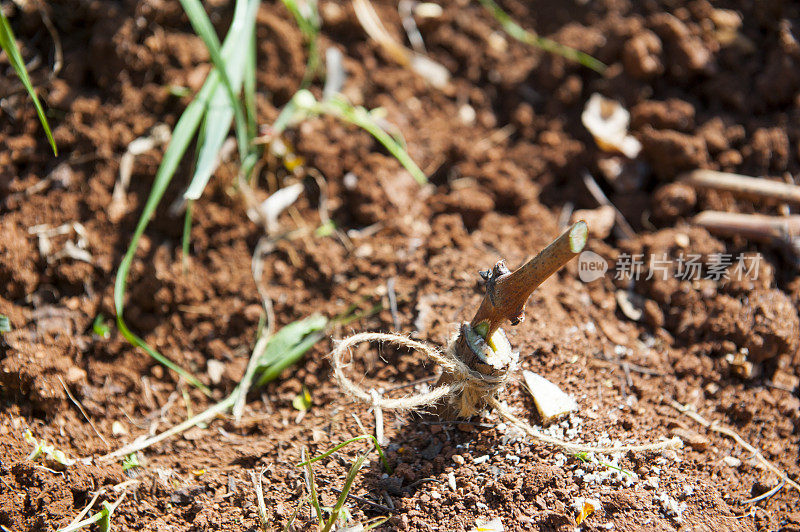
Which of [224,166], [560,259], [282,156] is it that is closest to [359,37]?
[282,156]

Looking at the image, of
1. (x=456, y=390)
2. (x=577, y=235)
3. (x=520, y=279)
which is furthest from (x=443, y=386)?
(x=577, y=235)

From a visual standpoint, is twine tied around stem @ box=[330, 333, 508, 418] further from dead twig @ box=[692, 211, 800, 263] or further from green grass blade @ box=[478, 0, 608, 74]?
green grass blade @ box=[478, 0, 608, 74]

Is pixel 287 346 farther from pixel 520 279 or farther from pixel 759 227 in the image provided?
pixel 759 227

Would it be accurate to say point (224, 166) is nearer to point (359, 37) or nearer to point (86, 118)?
point (86, 118)

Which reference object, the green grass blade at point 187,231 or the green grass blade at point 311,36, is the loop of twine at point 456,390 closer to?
the green grass blade at point 187,231

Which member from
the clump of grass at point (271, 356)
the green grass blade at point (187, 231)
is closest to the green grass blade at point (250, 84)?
the green grass blade at point (187, 231)

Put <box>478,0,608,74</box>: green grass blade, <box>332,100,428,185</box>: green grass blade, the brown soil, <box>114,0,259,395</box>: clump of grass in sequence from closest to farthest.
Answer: the brown soil
<box>114,0,259,395</box>: clump of grass
<box>332,100,428,185</box>: green grass blade
<box>478,0,608,74</box>: green grass blade

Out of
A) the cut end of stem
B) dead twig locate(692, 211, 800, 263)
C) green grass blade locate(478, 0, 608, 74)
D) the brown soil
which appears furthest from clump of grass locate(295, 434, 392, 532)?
green grass blade locate(478, 0, 608, 74)
